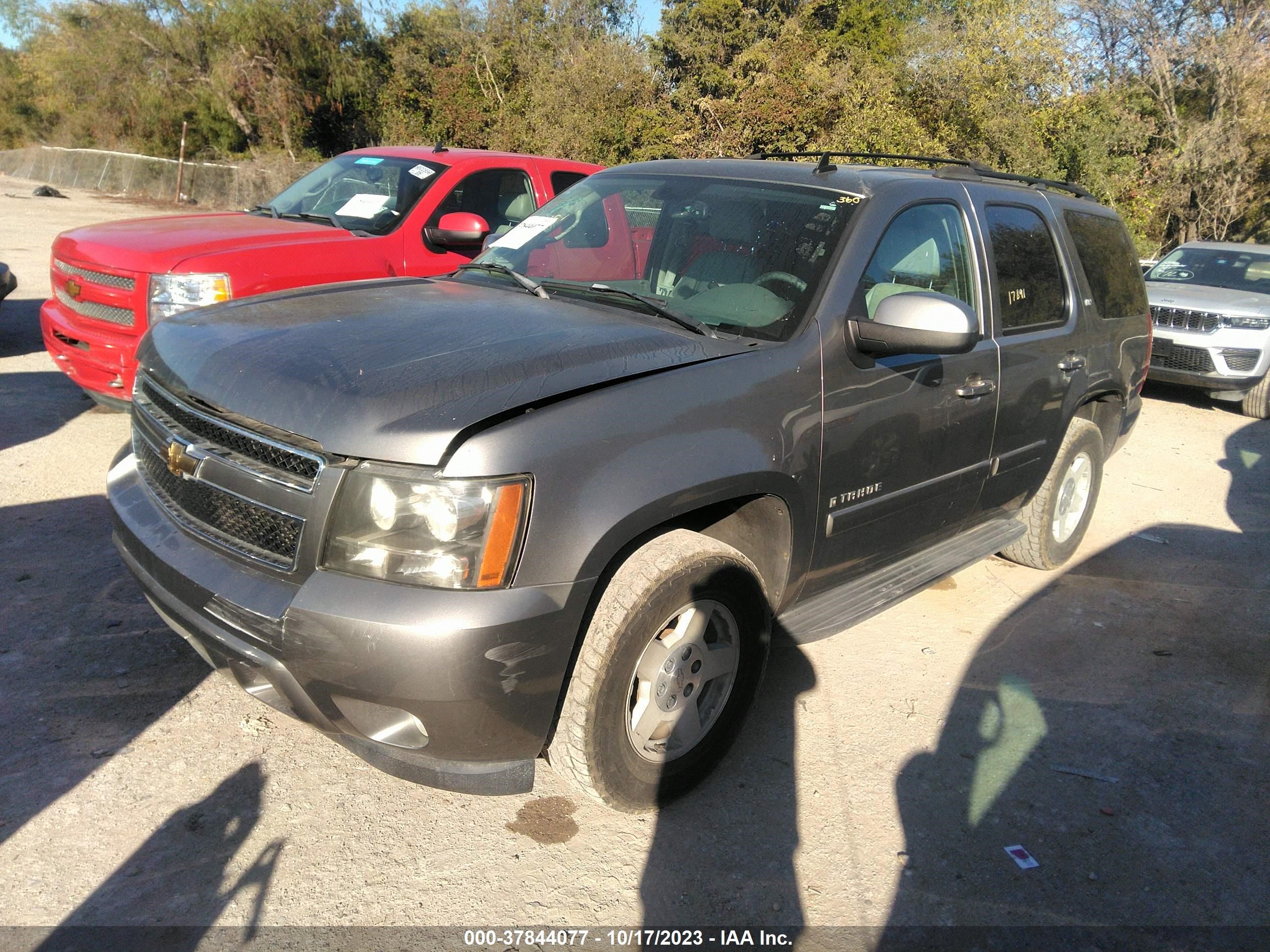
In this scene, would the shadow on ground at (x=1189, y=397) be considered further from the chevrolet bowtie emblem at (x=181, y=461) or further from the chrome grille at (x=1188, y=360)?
the chevrolet bowtie emblem at (x=181, y=461)

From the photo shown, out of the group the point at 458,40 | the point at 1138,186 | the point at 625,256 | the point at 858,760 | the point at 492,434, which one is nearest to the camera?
the point at 492,434

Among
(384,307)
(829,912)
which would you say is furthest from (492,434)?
(829,912)

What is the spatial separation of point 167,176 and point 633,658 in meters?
32.5

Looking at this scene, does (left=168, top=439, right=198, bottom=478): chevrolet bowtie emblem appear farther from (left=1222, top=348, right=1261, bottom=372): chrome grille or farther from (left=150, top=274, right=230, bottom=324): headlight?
(left=1222, top=348, right=1261, bottom=372): chrome grille

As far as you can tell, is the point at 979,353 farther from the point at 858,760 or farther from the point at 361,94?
the point at 361,94

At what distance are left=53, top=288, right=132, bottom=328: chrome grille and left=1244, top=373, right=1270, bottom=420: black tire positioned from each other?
10.2 metres

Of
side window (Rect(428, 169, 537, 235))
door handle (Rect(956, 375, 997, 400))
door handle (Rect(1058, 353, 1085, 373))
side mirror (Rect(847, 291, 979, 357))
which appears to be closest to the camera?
side mirror (Rect(847, 291, 979, 357))

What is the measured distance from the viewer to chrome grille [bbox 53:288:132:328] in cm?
543

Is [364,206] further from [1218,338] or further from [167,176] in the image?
[167,176]

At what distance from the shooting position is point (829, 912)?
2.69 metres

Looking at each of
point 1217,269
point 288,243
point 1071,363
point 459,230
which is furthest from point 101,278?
point 1217,269

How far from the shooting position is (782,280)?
10.9ft

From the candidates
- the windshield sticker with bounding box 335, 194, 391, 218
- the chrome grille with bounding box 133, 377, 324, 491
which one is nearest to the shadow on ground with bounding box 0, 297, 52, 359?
the windshield sticker with bounding box 335, 194, 391, 218

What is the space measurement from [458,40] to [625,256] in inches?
1132
